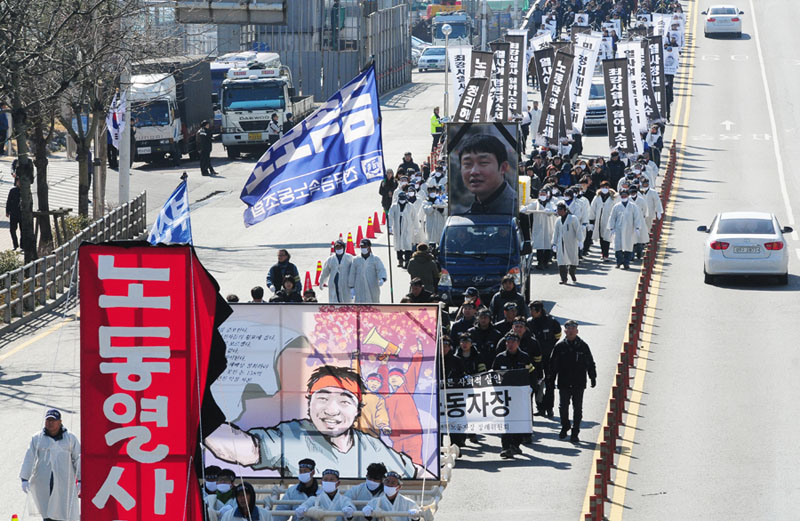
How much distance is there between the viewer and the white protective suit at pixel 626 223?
29.6 meters

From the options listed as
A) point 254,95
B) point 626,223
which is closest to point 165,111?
point 254,95

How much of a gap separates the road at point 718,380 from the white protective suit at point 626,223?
37.8 inches

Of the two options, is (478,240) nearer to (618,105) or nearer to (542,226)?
(542,226)

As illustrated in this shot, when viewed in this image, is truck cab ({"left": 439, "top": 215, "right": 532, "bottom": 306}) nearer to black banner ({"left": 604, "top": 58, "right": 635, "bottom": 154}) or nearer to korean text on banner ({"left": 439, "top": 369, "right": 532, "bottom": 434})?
korean text on banner ({"left": 439, "top": 369, "right": 532, "bottom": 434})

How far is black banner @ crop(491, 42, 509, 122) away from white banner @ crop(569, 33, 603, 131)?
2156mm

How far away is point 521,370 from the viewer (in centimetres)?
1636

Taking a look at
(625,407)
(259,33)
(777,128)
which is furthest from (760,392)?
(259,33)

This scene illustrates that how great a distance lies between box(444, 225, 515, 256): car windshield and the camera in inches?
982

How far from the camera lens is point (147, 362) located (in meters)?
9.15

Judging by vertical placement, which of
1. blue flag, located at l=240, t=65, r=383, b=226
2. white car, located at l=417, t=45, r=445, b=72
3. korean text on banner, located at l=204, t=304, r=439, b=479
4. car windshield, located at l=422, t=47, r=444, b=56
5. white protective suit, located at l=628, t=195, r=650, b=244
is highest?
blue flag, located at l=240, t=65, r=383, b=226

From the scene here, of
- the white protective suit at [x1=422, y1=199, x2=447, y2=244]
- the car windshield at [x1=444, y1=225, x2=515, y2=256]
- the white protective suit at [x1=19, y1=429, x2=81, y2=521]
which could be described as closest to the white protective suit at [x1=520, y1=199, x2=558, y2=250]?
the white protective suit at [x1=422, y1=199, x2=447, y2=244]

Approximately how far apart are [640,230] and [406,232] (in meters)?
4.68

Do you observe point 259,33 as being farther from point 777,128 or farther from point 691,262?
point 691,262

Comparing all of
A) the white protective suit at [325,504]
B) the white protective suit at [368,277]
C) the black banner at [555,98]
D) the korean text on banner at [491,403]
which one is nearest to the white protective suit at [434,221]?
the white protective suit at [368,277]
